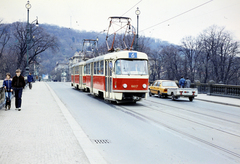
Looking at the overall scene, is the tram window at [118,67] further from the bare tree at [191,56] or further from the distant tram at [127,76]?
the bare tree at [191,56]

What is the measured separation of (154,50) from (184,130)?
202 ft

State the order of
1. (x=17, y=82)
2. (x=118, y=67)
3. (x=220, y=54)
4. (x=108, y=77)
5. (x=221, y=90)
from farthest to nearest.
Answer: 1. (x=220, y=54)
2. (x=221, y=90)
3. (x=108, y=77)
4. (x=118, y=67)
5. (x=17, y=82)

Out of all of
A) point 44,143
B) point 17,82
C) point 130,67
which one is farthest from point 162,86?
point 44,143

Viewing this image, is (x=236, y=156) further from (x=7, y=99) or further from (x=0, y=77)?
(x=0, y=77)

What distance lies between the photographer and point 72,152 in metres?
5.92

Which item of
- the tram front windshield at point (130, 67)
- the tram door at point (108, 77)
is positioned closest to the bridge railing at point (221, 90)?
the tram front windshield at point (130, 67)

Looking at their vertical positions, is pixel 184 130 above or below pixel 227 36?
below

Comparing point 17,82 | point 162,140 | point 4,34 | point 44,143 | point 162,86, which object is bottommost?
point 162,140

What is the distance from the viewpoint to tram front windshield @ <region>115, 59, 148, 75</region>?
53.4 feet

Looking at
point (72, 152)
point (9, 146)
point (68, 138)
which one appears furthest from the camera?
point (68, 138)

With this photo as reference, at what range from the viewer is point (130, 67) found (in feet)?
54.1

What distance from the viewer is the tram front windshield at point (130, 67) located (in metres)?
16.3

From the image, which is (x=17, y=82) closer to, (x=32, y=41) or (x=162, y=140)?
(x=162, y=140)

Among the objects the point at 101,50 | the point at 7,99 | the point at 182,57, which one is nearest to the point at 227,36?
the point at 182,57
